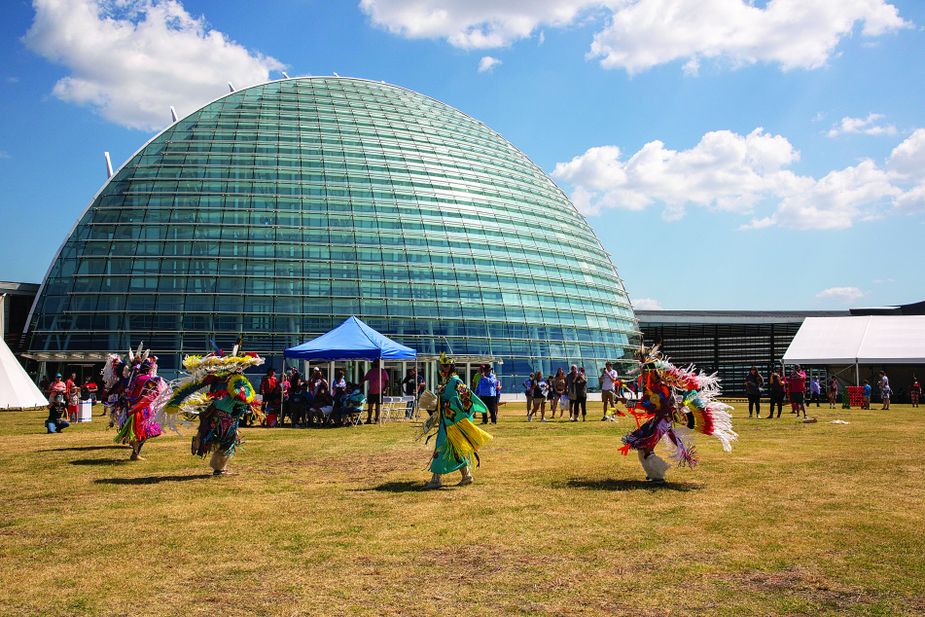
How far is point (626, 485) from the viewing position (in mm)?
11148

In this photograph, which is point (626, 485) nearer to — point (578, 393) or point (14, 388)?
point (578, 393)

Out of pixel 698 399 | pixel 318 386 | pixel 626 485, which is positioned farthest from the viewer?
pixel 318 386

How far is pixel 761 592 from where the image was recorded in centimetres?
596

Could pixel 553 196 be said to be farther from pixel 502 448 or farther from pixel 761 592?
pixel 761 592

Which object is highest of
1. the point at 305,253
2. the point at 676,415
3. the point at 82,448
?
the point at 305,253

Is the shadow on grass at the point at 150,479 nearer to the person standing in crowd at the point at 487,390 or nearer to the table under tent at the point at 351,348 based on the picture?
the person standing in crowd at the point at 487,390

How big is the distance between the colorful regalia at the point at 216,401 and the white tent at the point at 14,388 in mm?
23702

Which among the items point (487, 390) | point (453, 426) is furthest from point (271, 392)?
point (453, 426)

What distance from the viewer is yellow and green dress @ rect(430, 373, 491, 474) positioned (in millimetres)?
11328

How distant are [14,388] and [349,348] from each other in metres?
16.5

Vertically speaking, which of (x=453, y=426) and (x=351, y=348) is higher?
(x=351, y=348)

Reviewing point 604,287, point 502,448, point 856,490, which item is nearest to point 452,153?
point 604,287

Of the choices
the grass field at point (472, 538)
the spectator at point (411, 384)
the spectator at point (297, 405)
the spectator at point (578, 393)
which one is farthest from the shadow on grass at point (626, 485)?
the spectator at point (411, 384)

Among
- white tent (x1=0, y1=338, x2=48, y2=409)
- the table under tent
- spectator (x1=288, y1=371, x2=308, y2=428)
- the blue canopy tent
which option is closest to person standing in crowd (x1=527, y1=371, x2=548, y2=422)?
the table under tent
